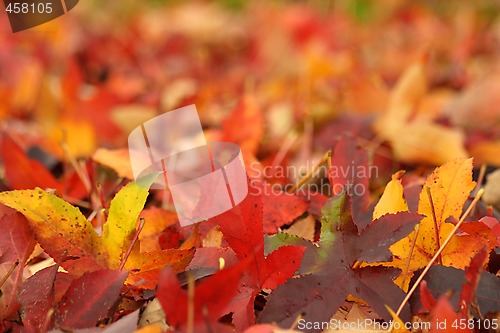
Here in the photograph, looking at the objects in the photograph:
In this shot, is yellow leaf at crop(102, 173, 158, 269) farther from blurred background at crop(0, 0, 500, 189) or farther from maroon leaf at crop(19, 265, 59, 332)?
blurred background at crop(0, 0, 500, 189)

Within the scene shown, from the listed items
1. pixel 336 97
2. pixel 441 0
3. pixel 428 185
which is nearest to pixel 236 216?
pixel 428 185

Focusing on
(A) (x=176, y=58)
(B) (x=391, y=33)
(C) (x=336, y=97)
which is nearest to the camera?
(C) (x=336, y=97)

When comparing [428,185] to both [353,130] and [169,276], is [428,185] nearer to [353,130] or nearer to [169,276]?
[169,276]

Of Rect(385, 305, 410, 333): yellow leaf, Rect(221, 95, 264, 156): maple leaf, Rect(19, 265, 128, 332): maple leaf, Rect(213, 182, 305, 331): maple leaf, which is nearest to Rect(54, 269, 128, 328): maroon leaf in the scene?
Rect(19, 265, 128, 332): maple leaf

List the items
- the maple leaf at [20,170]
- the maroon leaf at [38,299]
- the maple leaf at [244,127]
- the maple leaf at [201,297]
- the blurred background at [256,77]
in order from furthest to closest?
the blurred background at [256,77], the maple leaf at [244,127], the maple leaf at [20,170], the maroon leaf at [38,299], the maple leaf at [201,297]

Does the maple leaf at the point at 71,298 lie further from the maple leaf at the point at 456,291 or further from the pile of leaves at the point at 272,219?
the maple leaf at the point at 456,291

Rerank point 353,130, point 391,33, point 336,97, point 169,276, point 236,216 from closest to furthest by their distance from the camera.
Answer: point 169,276 < point 236,216 < point 353,130 < point 336,97 < point 391,33

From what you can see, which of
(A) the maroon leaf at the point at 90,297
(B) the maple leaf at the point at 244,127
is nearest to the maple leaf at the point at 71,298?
(A) the maroon leaf at the point at 90,297

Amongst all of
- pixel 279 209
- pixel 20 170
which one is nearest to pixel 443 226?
pixel 279 209
